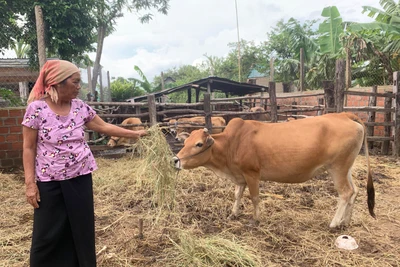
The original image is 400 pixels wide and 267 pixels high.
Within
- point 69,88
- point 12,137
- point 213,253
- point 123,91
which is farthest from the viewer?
point 123,91

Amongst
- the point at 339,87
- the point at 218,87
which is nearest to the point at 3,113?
the point at 339,87

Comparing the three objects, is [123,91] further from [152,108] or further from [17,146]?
[17,146]

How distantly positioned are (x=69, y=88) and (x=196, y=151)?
202cm

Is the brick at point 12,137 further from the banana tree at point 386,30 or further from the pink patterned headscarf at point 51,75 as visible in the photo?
the banana tree at point 386,30

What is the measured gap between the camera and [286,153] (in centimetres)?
398

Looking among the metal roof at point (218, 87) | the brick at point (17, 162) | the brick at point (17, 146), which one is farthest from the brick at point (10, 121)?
the metal roof at point (218, 87)

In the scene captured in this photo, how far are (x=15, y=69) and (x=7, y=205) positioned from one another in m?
7.21

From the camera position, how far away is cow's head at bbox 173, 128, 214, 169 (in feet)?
13.3

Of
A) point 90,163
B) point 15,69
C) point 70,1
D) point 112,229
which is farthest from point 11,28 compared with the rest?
point 90,163

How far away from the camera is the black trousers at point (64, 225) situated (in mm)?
2375

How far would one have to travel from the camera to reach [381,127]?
8641 millimetres

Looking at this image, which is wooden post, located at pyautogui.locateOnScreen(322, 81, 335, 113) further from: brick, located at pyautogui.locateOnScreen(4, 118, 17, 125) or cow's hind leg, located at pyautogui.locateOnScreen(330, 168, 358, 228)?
brick, located at pyautogui.locateOnScreen(4, 118, 17, 125)

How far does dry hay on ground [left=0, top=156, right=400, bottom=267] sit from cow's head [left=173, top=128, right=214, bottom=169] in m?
0.37

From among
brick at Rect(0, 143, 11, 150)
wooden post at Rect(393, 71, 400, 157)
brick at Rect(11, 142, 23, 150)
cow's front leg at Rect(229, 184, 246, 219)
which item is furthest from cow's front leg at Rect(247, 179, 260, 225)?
wooden post at Rect(393, 71, 400, 157)
